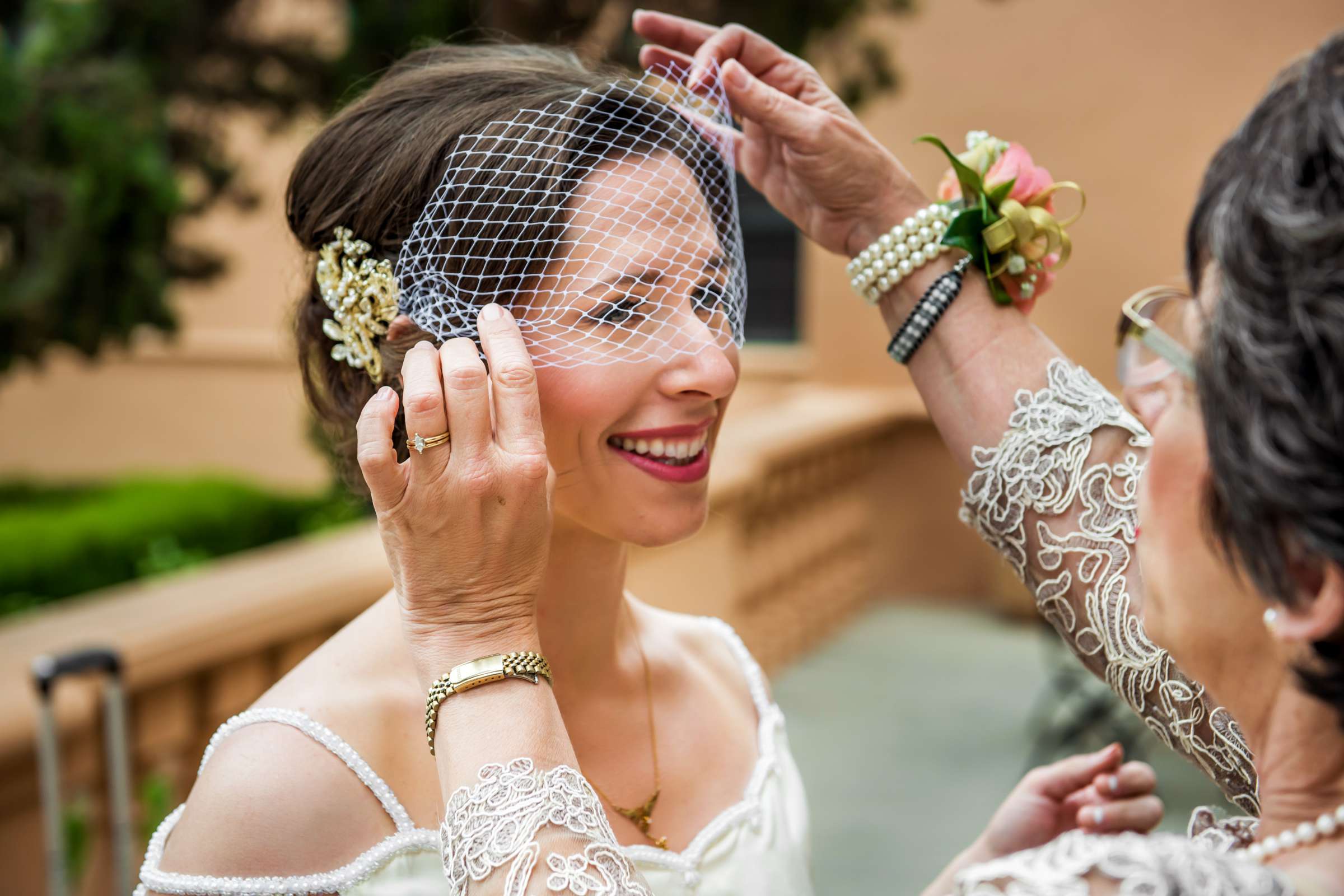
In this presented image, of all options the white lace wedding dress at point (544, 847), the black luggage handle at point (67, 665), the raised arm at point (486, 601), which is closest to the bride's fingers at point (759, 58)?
the raised arm at point (486, 601)

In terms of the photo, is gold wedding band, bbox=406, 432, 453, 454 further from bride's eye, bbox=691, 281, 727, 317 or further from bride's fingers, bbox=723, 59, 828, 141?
bride's fingers, bbox=723, 59, 828, 141

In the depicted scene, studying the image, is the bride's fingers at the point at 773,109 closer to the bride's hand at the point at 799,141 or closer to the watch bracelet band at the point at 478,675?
the bride's hand at the point at 799,141

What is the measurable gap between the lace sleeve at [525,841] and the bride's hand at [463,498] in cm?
15

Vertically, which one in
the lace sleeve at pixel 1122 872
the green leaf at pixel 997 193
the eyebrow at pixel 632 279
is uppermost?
the green leaf at pixel 997 193

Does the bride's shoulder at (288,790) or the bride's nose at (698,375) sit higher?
the bride's nose at (698,375)

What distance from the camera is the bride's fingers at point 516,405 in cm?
132

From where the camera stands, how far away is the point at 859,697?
615 cm

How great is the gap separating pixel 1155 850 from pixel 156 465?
12633mm

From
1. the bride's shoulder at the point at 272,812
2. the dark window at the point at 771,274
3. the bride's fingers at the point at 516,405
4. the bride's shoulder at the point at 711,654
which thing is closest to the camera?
the bride's fingers at the point at 516,405

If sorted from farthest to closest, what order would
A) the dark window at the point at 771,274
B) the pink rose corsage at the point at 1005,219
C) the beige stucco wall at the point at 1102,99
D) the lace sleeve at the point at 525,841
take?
the dark window at the point at 771,274, the beige stucco wall at the point at 1102,99, the pink rose corsage at the point at 1005,219, the lace sleeve at the point at 525,841

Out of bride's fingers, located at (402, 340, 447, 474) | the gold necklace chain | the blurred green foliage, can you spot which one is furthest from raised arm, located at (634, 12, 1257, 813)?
bride's fingers, located at (402, 340, 447, 474)

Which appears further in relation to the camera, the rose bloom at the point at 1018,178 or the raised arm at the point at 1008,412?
the rose bloom at the point at 1018,178

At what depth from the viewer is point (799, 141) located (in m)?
1.73

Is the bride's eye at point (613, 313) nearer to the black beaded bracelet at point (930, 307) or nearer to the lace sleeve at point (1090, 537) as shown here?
the black beaded bracelet at point (930, 307)
